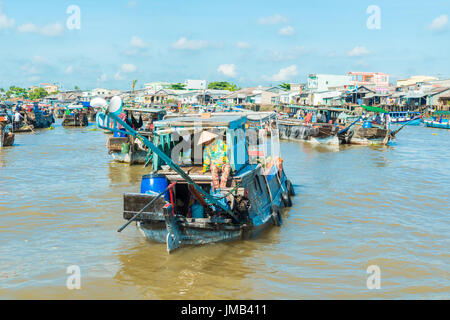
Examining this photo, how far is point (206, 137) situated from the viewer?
8695 millimetres

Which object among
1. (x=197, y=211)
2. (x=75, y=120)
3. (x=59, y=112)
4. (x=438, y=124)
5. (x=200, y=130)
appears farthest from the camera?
(x=59, y=112)

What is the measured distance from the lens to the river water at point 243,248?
259 inches

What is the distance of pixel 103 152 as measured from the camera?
22.1m

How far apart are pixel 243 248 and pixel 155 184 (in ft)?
7.22

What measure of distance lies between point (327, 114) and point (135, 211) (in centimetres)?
2796

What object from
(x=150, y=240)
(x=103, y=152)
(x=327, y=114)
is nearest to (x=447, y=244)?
(x=150, y=240)

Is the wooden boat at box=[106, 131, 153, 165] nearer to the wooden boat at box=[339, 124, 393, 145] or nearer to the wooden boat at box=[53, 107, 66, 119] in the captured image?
A: the wooden boat at box=[339, 124, 393, 145]

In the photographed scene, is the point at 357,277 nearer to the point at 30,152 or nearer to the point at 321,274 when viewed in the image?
the point at 321,274

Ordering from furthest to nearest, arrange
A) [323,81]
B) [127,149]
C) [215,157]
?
1. [323,81]
2. [127,149]
3. [215,157]

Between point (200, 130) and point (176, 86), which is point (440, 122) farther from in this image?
point (176, 86)

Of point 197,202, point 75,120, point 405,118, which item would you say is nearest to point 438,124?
point 405,118

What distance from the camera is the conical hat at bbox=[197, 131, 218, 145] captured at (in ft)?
28.2

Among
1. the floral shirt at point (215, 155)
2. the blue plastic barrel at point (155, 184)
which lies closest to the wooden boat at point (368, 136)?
the floral shirt at point (215, 155)

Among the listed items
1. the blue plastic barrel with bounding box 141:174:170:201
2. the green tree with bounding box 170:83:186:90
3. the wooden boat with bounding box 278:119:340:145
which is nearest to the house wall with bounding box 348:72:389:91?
the green tree with bounding box 170:83:186:90
